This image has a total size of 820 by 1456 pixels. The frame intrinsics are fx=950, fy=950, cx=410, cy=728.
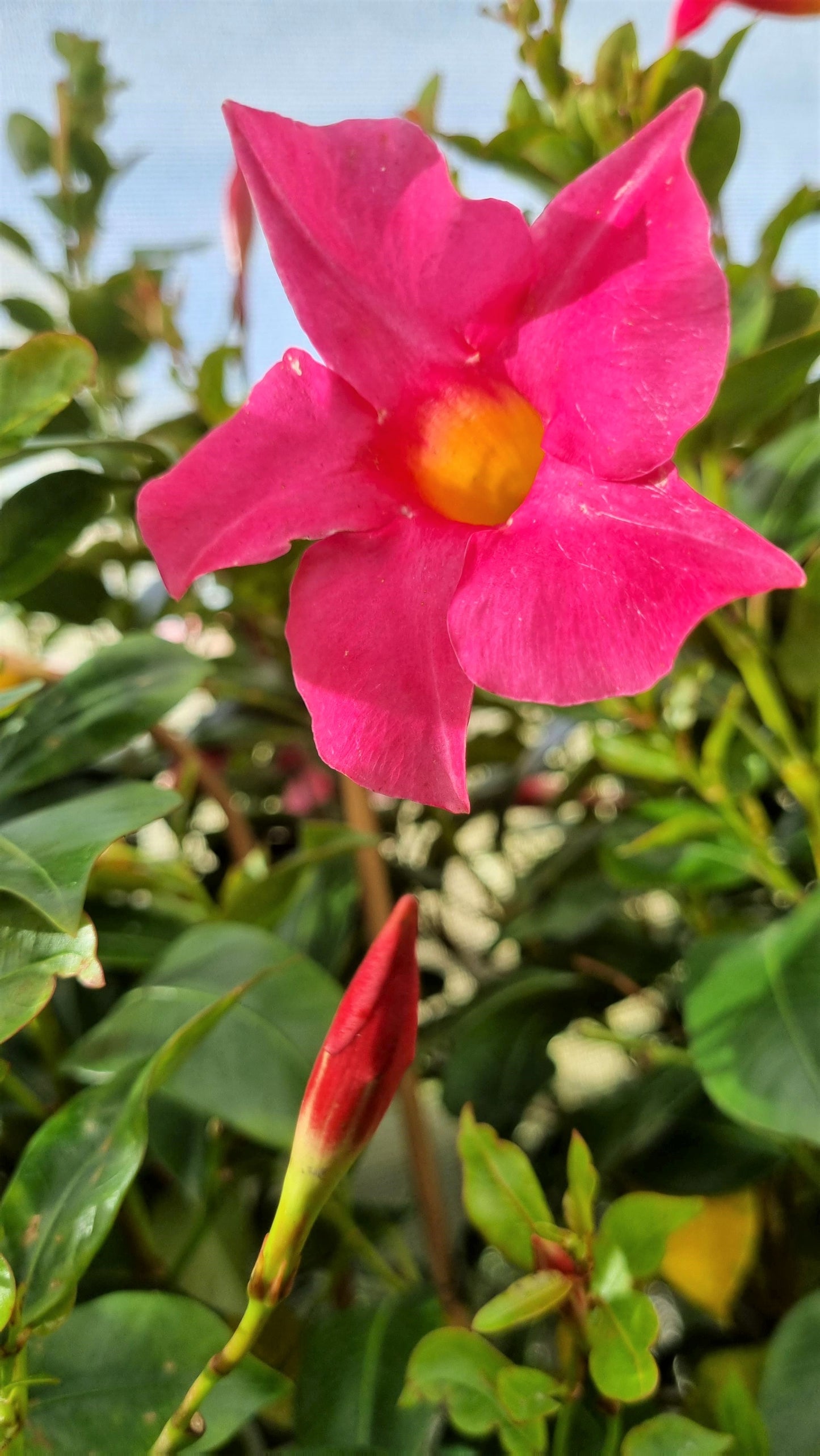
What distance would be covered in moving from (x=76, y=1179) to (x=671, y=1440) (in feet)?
0.64

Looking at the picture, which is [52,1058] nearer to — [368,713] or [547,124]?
[368,713]

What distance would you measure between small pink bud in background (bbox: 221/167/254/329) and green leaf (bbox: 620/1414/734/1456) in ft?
1.91

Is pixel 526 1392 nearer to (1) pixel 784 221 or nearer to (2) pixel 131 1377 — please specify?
(2) pixel 131 1377

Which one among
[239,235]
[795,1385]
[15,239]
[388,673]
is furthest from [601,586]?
[15,239]

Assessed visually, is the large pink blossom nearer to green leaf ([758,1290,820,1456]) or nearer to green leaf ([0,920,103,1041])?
green leaf ([0,920,103,1041])

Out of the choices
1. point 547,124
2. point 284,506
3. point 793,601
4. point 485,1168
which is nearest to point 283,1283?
point 485,1168

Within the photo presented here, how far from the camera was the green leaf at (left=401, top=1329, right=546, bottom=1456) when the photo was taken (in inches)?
11.0

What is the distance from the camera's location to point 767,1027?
1.16ft

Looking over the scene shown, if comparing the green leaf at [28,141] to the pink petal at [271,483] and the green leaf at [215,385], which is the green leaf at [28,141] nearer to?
the green leaf at [215,385]

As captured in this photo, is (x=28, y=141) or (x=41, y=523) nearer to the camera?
(x=41, y=523)

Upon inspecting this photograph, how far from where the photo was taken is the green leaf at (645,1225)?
28 cm

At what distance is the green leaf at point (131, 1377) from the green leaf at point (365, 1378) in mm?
92

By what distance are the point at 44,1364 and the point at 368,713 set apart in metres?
0.23

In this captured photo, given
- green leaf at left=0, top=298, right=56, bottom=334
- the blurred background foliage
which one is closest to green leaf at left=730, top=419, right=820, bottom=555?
the blurred background foliage
